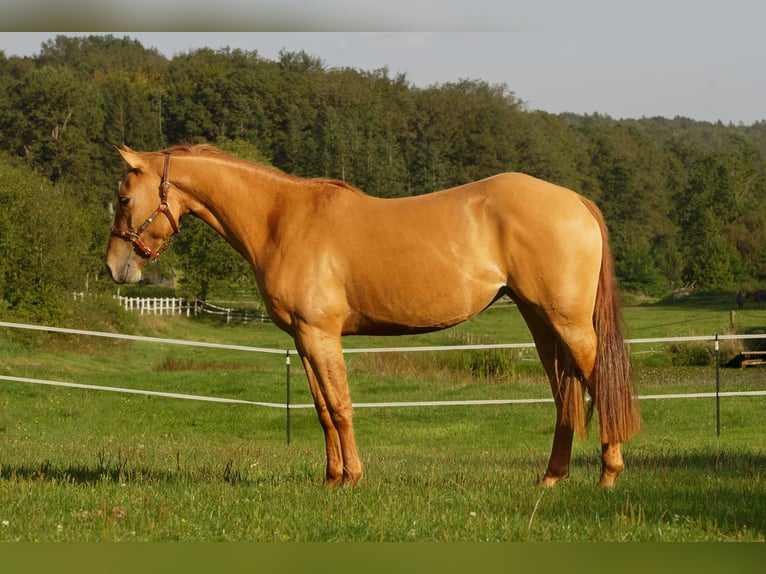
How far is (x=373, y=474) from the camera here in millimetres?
7008

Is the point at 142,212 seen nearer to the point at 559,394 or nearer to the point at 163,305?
the point at 559,394

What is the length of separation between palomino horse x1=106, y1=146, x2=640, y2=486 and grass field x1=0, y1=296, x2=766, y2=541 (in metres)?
0.63

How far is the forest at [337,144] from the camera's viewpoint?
196 ft

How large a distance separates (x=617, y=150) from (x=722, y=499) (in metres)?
85.2

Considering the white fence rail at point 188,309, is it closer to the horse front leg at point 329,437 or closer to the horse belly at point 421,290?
the horse front leg at point 329,437

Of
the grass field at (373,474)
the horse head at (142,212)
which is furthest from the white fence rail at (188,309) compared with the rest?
the horse head at (142,212)

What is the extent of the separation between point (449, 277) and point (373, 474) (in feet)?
6.03

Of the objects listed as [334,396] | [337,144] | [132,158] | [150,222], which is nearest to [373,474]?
[334,396]

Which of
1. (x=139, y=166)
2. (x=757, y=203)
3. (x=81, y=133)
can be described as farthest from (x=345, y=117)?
(x=139, y=166)

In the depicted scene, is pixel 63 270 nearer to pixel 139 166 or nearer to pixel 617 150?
pixel 139 166

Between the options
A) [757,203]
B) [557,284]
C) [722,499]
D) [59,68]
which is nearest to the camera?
[722,499]

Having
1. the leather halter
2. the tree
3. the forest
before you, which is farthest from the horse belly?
the forest

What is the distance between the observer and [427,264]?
6.13 m

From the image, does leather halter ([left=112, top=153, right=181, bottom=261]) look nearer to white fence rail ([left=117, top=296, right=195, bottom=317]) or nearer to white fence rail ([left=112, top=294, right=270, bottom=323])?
white fence rail ([left=112, top=294, right=270, bottom=323])
